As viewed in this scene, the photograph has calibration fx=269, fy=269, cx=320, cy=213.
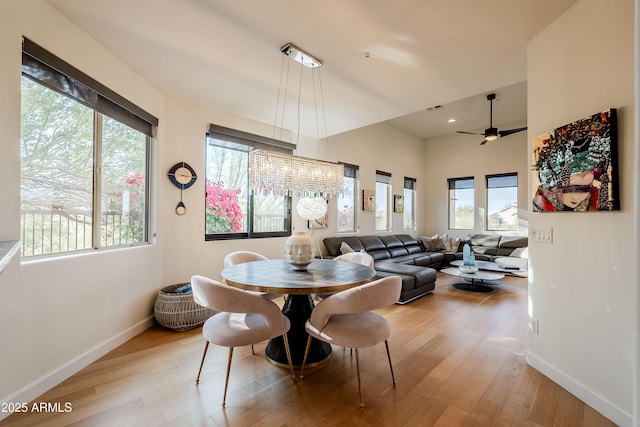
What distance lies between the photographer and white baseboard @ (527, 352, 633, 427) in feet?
5.24

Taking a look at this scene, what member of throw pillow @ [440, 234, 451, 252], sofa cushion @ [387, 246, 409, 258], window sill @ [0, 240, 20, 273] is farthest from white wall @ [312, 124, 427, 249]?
window sill @ [0, 240, 20, 273]

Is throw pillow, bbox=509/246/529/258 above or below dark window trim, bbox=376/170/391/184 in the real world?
below

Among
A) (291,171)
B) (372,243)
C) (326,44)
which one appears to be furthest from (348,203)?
(326,44)

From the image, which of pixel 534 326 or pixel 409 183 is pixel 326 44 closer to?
pixel 534 326

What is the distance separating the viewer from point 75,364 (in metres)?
2.09

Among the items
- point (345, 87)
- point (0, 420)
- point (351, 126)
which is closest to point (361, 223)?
point (351, 126)

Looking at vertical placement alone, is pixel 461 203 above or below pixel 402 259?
above

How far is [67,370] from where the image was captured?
80.0 inches

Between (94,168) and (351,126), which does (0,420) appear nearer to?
(94,168)

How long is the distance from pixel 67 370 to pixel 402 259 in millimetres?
5029

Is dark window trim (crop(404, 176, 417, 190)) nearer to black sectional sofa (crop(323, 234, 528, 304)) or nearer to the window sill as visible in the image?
black sectional sofa (crop(323, 234, 528, 304))

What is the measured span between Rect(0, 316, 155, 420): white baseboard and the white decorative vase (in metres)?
1.82

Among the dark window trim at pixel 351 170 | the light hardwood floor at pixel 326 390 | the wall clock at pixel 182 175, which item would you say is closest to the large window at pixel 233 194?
the wall clock at pixel 182 175

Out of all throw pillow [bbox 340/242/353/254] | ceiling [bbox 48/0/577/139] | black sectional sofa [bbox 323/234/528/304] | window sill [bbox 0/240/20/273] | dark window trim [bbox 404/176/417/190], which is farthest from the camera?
dark window trim [bbox 404/176/417/190]
